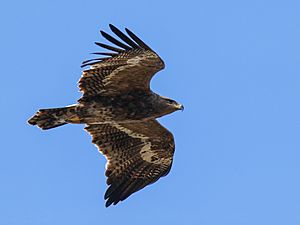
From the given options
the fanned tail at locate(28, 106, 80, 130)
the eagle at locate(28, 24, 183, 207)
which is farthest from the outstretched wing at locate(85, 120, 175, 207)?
the fanned tail at locate(28, 106, 80, 130)

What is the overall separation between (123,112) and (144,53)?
4.62 feet

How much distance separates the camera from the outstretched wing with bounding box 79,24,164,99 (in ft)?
57.4

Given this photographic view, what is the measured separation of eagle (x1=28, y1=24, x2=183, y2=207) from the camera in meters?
17.8

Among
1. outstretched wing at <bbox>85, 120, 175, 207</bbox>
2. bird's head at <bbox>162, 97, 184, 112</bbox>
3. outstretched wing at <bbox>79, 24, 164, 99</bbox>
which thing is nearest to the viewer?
outstretched wing at <bbox>79, 24, 164, 99</bbox>

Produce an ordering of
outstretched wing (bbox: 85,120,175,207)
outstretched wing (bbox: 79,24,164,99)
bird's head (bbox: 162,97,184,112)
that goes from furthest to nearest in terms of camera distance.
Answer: outstretched wing (bbox: 85,120,175,207), bird's head (bbox: 162,97,184,112), outstretched wing (bbox: 79,24,164,99)

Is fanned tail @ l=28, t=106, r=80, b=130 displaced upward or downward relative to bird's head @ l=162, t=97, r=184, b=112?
downward

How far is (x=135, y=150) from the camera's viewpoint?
19.8 meters

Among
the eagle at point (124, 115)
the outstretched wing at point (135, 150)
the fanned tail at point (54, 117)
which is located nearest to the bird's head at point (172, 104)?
the eagle at point (124, 115)

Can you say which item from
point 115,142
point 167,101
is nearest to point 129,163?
point 115,142

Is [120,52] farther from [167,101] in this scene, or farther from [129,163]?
[129,163]

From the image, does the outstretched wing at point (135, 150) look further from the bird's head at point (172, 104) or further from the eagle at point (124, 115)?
the bird's head at point (172, 104)

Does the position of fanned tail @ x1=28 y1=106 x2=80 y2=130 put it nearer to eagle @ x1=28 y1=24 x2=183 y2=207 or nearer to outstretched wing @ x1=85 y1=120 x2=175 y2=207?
eagle @ x1=28 y1=24 x2=183 y2=207

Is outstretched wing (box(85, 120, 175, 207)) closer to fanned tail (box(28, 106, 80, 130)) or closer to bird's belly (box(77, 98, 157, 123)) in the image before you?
bird's belly (box(77, 98, 157, 123))

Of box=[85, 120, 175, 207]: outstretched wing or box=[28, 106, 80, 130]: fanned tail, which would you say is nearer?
box=[28, 106, 80, 130]: fanned tail
